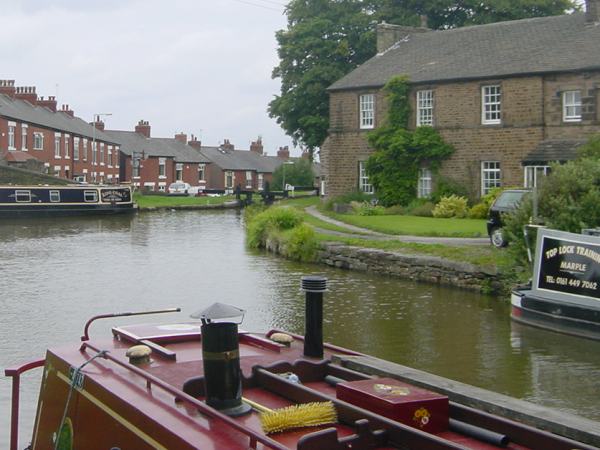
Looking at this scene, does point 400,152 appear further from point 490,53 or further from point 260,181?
point 260,181

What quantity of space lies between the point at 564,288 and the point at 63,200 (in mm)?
32730

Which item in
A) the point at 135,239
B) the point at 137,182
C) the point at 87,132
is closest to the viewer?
the point at 135,239

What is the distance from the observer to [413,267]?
19.3 meters

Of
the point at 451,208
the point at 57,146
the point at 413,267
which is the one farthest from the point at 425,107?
the point at 57,146

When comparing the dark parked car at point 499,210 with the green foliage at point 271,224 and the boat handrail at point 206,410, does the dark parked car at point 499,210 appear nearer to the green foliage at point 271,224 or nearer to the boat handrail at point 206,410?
the green foliage at point 271,224

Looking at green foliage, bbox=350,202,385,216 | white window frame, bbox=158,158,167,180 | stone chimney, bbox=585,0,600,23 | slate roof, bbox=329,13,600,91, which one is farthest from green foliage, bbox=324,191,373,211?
white window frame, bbox=158,158,167,180

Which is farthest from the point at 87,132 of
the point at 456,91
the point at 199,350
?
the point at 199,350

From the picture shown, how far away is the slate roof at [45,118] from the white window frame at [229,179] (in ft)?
46.1

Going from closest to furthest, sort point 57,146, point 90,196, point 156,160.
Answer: point 90,196, point 57,146, point 156,160

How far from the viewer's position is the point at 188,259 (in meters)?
23.3

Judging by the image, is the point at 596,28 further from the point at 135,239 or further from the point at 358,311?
the point at 358,311

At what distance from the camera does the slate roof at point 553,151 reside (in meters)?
28.3

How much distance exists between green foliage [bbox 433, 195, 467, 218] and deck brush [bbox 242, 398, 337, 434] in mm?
26682

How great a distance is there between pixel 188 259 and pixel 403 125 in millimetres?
14051
